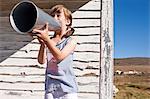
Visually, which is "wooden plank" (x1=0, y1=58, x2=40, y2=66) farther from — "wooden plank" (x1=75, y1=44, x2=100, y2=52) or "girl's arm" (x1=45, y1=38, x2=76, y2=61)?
"girl's arm" (x1=45, y1=38, x2=76, y2=61)

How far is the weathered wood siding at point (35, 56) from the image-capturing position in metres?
5.33

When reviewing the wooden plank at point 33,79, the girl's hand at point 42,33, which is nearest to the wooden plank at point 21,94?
the wooden plank at point 33,79

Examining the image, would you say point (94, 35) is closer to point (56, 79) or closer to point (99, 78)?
point (99, 78)

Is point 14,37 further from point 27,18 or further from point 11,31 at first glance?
point 27,18

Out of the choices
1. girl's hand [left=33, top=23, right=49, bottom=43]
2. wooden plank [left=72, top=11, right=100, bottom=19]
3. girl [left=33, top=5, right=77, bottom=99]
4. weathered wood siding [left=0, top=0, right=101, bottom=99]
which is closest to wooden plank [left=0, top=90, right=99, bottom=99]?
weathered wood siding [left=0, top=0, right=101, bottom=99]

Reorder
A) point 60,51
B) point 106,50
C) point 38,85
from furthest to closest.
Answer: point 38,85
point 106,50
point 60,51

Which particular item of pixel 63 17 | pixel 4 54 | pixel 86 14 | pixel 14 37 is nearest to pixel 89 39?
pixel 86 14

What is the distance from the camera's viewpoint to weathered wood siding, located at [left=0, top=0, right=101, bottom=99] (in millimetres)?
5332

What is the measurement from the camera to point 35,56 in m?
5.52

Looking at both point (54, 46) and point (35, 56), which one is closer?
point (54, 46)

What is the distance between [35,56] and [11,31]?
1.55ft

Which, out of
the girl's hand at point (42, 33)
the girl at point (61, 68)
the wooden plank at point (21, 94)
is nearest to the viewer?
the girl's hand at point (42, 33)

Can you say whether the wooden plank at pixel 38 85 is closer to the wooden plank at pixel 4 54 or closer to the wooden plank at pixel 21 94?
the wooden plank at pixel 21 94

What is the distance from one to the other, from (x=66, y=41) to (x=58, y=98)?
1.33 feet
